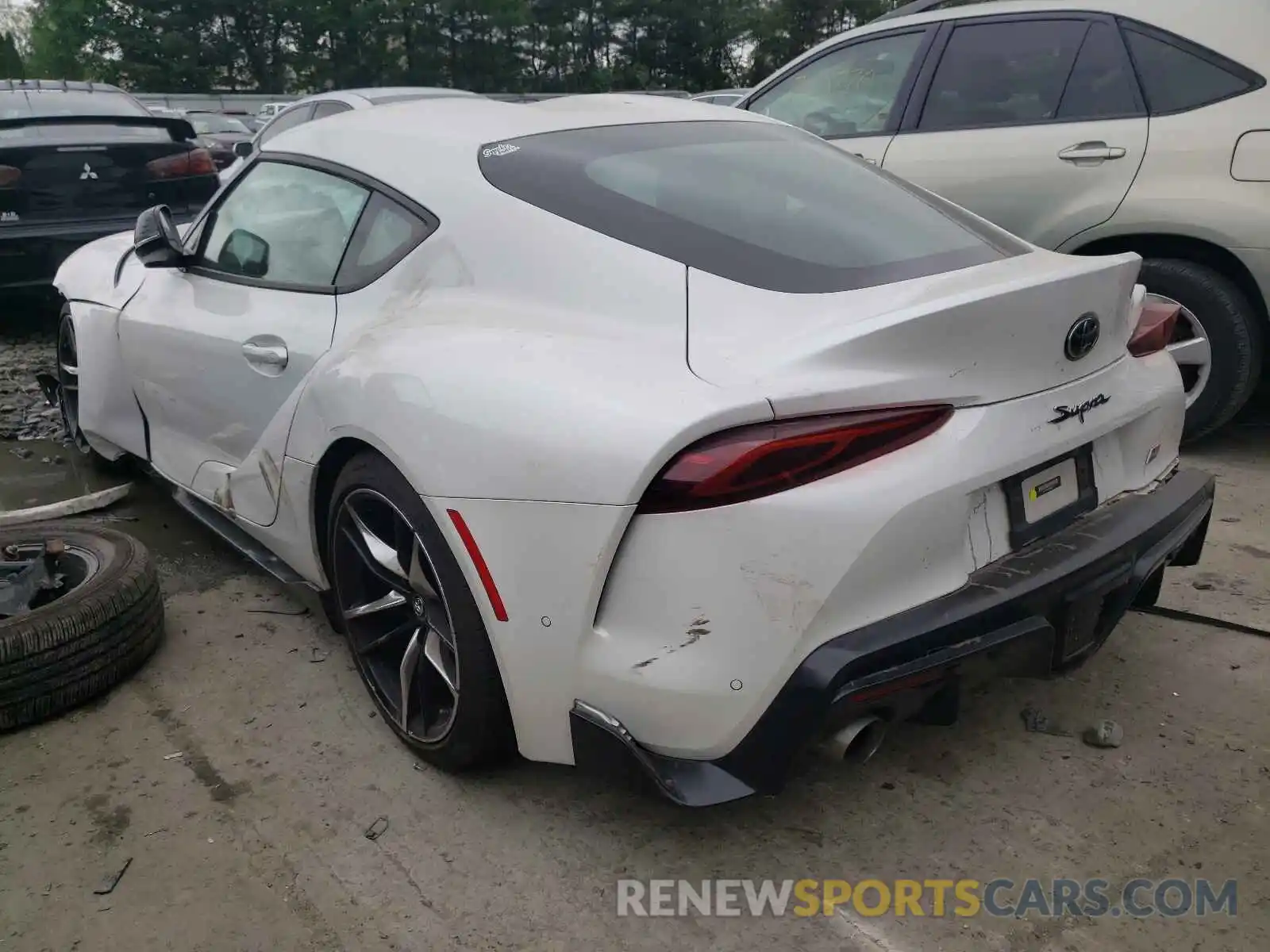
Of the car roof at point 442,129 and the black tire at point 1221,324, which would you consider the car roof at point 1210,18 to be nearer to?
the black tire at point 1221,324

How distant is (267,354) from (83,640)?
2.88ft

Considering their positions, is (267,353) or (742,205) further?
(267,353)

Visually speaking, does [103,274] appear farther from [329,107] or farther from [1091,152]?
[329,107]

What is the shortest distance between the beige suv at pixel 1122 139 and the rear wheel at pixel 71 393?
360 cm

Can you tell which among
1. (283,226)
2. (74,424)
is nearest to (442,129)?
(283,226)

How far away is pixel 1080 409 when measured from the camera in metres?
2.18

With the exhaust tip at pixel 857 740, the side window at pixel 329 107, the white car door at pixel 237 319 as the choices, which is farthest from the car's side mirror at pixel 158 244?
the side window at pixel 329 107

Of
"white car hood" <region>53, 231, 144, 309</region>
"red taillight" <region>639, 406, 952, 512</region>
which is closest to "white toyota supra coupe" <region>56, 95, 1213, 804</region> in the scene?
"red taillight" <region>639, 406, 952, 512</region>

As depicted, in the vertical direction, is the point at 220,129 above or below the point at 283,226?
below

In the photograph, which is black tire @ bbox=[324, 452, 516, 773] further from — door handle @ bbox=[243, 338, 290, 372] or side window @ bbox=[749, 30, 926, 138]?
side window @ bbox=[749, 30, 926, 138]

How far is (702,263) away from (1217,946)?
1.62 m

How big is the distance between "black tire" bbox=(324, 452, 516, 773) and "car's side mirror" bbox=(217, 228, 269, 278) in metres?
0.98

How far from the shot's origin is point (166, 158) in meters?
6.66

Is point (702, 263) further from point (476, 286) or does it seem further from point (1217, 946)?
point (1217, 946)
